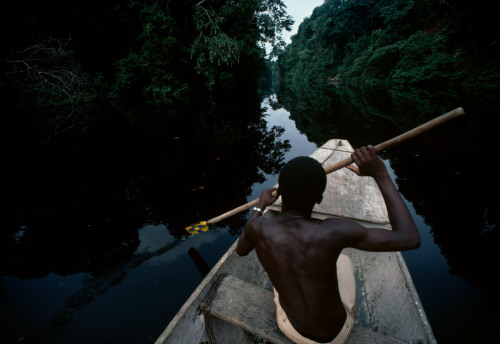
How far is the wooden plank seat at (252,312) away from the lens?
1.34 metres

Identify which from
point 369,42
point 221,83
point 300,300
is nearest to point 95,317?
point 300,300

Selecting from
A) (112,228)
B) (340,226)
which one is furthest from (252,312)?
(112,228)

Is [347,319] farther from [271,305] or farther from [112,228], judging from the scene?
[112,228]

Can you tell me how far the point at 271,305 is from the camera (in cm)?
152

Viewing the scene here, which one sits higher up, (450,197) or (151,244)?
(151,244)

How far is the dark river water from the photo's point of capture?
2.58m

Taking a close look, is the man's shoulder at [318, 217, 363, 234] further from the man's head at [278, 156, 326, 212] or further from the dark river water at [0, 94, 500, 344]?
the dark river water at [0, 94, 500, 344]

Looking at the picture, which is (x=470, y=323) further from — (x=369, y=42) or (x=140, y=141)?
(x=369, y=42)

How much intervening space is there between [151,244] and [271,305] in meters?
2.83

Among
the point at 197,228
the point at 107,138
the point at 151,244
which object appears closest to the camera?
the point at 151,244

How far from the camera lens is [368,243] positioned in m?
1.15

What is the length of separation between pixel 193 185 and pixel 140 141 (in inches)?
167

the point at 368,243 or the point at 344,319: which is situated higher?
the point at 368,243

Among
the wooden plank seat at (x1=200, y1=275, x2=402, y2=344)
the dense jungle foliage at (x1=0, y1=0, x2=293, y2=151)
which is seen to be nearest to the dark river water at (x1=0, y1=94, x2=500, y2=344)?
the wooden plank seat at (x1=200, y1=275, x2=402, y2=344)
